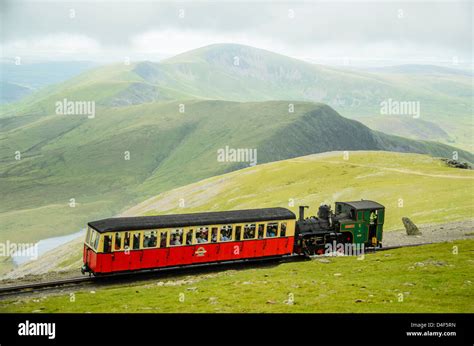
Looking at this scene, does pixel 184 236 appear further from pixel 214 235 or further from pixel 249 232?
pixel 249 232

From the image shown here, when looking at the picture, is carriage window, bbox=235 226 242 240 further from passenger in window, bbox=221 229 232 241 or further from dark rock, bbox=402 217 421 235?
dark rock, bbox=402 217 421 235

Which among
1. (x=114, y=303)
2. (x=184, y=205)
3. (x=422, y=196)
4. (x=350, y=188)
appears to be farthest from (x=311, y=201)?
(x=114, y=303)

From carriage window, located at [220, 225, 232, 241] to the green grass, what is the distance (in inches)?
106

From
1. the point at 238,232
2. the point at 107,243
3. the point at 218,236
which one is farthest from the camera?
the point at 238,232

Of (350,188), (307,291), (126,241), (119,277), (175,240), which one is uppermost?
(350,188)

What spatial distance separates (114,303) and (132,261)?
6.83m

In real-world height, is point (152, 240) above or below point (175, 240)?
above

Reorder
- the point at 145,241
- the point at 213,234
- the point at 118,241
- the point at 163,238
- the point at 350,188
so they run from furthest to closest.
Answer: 1. the point at 350,188
2. the point at 213,234
3. the point at 163,238
4. the point at 145,241
5. the point at 118,241

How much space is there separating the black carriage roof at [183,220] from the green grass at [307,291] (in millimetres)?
4069

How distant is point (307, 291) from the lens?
111ft

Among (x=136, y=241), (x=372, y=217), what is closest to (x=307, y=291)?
(x=136, y=241)

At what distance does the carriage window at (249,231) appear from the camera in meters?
42.3

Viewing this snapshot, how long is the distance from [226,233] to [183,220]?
3.86m
